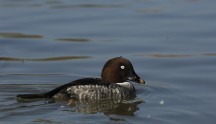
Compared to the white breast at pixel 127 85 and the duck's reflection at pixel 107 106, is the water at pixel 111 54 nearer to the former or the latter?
the duck's reflection at pixel 107 106

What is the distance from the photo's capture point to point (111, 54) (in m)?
17.1

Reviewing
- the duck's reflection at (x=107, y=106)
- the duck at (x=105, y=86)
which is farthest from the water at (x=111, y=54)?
the duck at (x=105, y=86)

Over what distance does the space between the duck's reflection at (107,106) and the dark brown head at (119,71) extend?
76 centimetres

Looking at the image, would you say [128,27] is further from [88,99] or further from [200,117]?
[200,117]

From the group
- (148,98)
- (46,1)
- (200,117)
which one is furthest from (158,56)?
(46,1)

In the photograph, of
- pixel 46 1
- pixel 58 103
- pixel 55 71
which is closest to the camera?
pixel 58 103

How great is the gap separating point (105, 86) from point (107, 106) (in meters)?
0.70

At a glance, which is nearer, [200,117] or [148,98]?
[200,117]

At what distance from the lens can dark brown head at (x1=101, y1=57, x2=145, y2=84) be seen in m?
14.7

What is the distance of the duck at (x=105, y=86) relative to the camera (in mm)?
13883

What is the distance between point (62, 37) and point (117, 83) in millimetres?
4081

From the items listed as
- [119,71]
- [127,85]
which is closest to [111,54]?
[119,71]

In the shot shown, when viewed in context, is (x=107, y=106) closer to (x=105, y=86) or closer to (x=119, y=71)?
(x=105, y=86)

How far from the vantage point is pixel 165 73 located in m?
15.5
